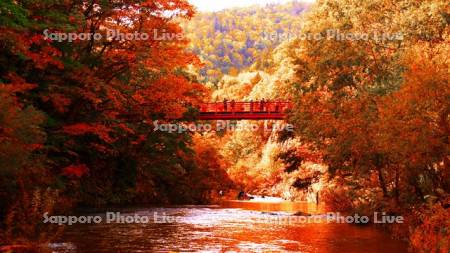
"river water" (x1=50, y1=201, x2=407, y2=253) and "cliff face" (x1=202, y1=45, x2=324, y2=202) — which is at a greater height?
"cliff face" (x1=202, y1=45, x2=324, y2=202)

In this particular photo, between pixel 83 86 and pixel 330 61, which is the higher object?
pixel 330 61

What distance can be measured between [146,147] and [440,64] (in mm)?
17217

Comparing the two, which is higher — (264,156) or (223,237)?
(264,156)

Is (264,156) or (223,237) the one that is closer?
(223,237)

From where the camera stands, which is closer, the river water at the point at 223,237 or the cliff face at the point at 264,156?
the river water at the point at 223,237

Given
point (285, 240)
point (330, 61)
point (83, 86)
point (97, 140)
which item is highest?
point (330, 61)

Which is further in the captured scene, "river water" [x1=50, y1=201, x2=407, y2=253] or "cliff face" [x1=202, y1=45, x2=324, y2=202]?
"cliff face" [x1=202, y1=45, x2=324, y2=202]

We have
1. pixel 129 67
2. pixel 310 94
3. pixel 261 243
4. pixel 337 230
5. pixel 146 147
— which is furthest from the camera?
pixel 146 147

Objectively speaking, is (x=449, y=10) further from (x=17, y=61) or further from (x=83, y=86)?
(x=17, y=61)

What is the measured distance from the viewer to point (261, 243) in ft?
57.4

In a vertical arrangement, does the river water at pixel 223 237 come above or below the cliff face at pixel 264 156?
below

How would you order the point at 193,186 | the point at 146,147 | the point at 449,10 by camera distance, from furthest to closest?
the point at 193,186 → the point at 146,147 → the point at 449,10

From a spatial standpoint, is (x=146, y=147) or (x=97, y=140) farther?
(x=146, y=147)

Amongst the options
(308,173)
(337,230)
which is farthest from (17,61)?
(308,173)
